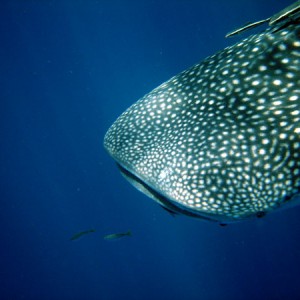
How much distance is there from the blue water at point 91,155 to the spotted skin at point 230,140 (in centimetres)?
1408

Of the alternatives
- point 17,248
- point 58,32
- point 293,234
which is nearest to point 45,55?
point 58,32

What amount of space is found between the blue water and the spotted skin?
1408cm

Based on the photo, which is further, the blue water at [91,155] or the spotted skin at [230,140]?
the blue water at [91,155]

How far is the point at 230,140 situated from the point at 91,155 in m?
23.3

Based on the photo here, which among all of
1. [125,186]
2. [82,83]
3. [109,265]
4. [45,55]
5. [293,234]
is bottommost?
[109,265]

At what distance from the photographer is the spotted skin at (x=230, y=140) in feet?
8.11

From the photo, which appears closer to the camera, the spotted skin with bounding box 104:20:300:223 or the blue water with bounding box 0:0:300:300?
the spotted skin with bounding box 104:20:300:223

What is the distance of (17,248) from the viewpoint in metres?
26.8

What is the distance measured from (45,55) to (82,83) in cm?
390

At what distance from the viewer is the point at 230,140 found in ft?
8.63

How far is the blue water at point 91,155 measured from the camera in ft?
63.9

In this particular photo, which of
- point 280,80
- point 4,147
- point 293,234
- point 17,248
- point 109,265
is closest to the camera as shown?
point 280,80

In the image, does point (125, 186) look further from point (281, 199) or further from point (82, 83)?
point (281, 199)

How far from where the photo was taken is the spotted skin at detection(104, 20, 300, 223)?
2.47m
